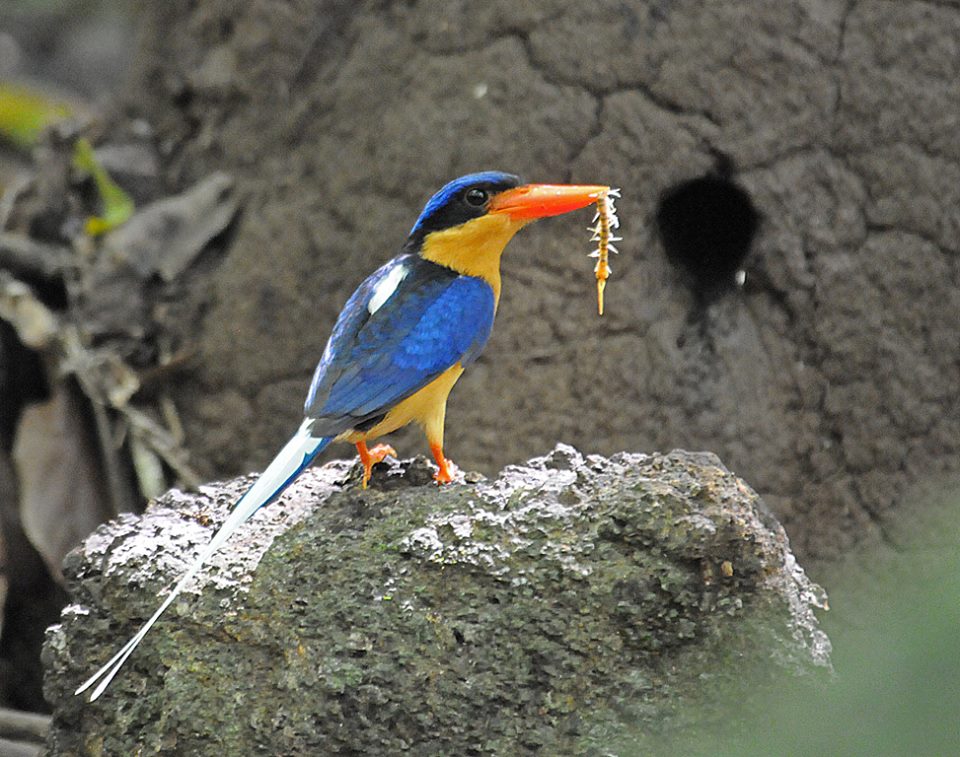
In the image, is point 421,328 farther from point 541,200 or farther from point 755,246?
point 755,246

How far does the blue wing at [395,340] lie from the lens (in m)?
3.21

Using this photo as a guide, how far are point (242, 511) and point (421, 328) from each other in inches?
31.4

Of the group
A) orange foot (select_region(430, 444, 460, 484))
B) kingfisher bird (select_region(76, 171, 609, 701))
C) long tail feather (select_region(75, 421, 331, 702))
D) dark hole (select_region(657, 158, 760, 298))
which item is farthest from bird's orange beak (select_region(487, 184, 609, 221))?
dark hole (select_region(657, 158, 760, 298))

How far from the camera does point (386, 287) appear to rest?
3506mm

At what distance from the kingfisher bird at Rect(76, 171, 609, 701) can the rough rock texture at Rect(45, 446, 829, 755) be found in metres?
0.32

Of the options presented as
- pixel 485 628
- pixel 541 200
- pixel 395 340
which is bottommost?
pixel 485 628

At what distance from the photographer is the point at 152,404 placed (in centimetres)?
551

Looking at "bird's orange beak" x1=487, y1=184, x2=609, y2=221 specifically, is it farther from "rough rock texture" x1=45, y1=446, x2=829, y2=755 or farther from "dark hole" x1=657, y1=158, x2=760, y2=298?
"dark hole" x1=657, y1=158, x2=760, y2=298

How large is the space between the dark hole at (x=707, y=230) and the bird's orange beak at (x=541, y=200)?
1.51m

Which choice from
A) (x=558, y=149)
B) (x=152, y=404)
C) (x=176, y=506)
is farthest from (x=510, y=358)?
(x=176, y=506)

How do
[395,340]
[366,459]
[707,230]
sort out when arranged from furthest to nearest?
[707,230]
[395,340]
[366,459]

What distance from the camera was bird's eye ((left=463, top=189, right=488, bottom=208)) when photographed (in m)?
3.57

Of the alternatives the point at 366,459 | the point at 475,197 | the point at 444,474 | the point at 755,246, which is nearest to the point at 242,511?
the point at 366,459

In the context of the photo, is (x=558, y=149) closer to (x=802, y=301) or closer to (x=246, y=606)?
(x=802, y=301)
